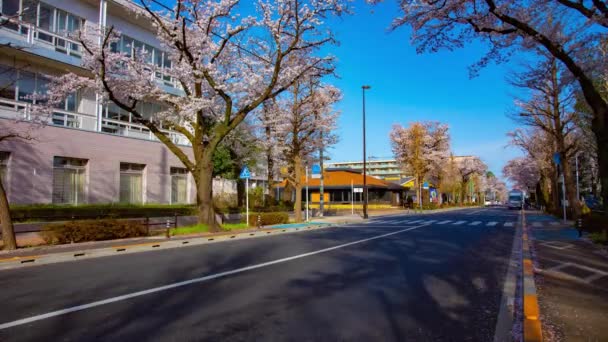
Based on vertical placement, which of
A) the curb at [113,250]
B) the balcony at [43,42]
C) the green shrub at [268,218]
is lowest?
the curb at [113,250]

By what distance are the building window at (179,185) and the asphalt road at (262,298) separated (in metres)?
16.3

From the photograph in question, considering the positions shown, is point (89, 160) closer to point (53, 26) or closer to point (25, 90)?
point (25, 90)

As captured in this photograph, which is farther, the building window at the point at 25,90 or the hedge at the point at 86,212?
the building window at the point at 25,90

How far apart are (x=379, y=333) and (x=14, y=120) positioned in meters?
18.6

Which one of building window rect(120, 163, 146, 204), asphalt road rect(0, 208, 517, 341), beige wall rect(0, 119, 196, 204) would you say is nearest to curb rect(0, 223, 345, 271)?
asphalt road rect(0, 208, 517, 341)

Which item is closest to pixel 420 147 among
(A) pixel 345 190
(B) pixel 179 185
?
(A) pixel 345 190

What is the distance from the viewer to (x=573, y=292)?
259 inches

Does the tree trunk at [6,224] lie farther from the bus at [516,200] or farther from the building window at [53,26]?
the bus at [516,200]

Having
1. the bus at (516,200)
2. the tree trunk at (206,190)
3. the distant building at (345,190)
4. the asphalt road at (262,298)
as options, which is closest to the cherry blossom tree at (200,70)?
the tree trunk at (206,190)

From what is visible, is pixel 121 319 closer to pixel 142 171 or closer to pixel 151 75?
pixel 151 75

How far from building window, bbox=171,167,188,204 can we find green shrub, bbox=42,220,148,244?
34.6ft

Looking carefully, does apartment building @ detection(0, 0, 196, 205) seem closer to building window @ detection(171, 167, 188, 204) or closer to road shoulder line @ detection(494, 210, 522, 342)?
building window @ detection(171, 167, 188, 204)

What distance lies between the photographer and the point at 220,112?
73.1 ft

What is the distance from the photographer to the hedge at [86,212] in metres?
15.5
